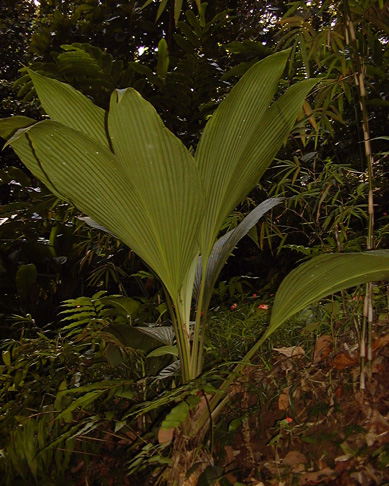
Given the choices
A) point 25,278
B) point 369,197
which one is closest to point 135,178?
point 369,197

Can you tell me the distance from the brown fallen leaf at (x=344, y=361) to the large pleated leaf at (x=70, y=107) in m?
0.73

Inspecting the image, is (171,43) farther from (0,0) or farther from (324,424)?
(324,424)

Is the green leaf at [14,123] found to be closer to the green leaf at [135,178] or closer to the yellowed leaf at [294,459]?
the green leaf at [135,178]

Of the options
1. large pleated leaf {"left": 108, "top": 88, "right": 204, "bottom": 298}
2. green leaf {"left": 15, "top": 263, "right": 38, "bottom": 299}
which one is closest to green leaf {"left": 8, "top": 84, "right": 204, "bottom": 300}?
large pleated leaf {"left": 108, "top": 88, "right": 204, "bottom": 298}

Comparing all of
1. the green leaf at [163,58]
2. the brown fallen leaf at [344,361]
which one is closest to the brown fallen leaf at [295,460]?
the brown fallen leaf at [344,361]

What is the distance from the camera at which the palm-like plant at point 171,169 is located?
2.52ft

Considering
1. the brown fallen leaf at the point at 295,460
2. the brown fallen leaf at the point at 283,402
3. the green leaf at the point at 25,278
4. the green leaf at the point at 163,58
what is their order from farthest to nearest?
the green leaf at the point at 163,58 → the green leaf at the point at 25,278 → the brown fallen leaf at the point at 283,402 → the brown fallen leaf at the point at 295,460

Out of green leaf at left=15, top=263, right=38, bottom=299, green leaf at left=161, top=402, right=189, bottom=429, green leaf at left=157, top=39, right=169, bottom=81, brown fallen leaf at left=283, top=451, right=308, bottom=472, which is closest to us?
green leaf at left=161, top=402, right=189, bottom=429

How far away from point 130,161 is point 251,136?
0.24 meters

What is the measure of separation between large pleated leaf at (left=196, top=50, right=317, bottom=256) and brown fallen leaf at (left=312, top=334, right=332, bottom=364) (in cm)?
46

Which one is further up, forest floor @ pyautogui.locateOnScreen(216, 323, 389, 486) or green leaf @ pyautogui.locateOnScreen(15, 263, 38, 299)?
green leaf @ pyautogui.locateOnScreen(15, 263, 38, 299)

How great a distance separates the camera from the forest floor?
92 centimetres

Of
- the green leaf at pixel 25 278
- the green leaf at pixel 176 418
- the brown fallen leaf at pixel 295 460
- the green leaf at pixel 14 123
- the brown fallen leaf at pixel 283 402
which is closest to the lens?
the green leaf at pixel 176 418

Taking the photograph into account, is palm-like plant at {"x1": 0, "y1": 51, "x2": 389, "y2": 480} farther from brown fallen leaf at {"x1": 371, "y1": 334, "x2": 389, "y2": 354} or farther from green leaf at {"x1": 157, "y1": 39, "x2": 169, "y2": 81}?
green leaf at {"x1": 157, "y1": 39, "x2": 169, "y2": 81}
